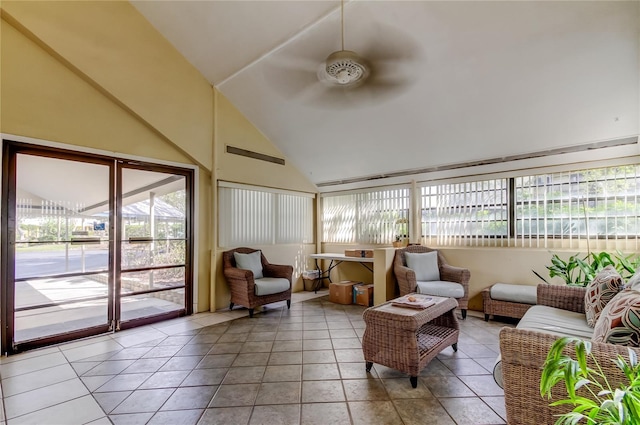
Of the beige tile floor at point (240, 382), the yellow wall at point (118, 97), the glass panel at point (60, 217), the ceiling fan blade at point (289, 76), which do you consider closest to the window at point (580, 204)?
the beige tile floor at point (240, 382)

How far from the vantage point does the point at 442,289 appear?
Answer: 13.0ft

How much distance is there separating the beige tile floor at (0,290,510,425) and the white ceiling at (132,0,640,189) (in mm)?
2625

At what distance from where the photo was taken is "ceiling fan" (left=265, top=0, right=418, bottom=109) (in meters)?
2.75

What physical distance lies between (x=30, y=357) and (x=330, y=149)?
15.1ft

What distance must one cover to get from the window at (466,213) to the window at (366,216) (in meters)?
0.42

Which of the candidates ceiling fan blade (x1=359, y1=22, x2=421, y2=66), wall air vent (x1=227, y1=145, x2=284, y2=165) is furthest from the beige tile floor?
ceiling fan blade (x1=359, y1=22, x2=421, y2=66)

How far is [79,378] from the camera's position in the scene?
2.58 meters

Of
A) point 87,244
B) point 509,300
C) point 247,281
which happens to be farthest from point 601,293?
point 87,244

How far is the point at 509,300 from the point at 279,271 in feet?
10.6

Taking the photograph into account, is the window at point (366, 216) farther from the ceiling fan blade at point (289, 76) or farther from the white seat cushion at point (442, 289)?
the ceiling fan blade at point (289, 76)

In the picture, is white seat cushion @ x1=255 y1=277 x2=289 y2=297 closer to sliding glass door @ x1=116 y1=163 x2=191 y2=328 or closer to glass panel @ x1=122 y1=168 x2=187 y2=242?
sliding glass door @ x1=116 y1=163 x2=191 y2=328

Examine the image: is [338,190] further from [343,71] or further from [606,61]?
[606,61]

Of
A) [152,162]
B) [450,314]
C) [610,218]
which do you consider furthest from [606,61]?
[152,162]

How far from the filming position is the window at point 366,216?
562cm
